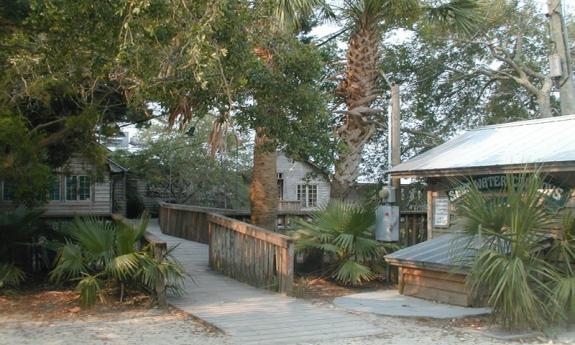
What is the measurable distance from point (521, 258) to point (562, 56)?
29.6 ft

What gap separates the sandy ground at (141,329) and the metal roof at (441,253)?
0.98 meters

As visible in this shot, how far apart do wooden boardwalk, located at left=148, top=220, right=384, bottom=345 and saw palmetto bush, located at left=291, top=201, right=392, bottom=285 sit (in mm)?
1660

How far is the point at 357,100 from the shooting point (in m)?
16.0

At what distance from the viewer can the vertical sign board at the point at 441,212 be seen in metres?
12.9

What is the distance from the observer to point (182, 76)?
34.3 feet

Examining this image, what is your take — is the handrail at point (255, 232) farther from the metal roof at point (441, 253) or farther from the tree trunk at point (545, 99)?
the tree trunk at point (545, 99)

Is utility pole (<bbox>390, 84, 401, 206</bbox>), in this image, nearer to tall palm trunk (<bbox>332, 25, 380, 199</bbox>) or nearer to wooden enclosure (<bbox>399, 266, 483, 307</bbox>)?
tall palm trunk (<bbox>332, 25, 380, 199</bbox>)

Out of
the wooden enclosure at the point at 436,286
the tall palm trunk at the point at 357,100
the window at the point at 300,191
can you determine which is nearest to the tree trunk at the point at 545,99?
the tall palm trunk at the point at 357,100

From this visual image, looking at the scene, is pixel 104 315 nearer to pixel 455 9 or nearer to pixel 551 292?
pixel 551 292

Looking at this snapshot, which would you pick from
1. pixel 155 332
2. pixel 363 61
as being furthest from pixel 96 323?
pixel 363 61

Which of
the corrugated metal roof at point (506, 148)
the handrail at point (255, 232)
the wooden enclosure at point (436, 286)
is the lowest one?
the wooden enclosure at point (436, 286)

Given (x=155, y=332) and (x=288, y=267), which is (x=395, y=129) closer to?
(x=288, y=267)

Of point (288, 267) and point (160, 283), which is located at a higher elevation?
point (288, 267)

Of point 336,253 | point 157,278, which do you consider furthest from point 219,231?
point 157,278
